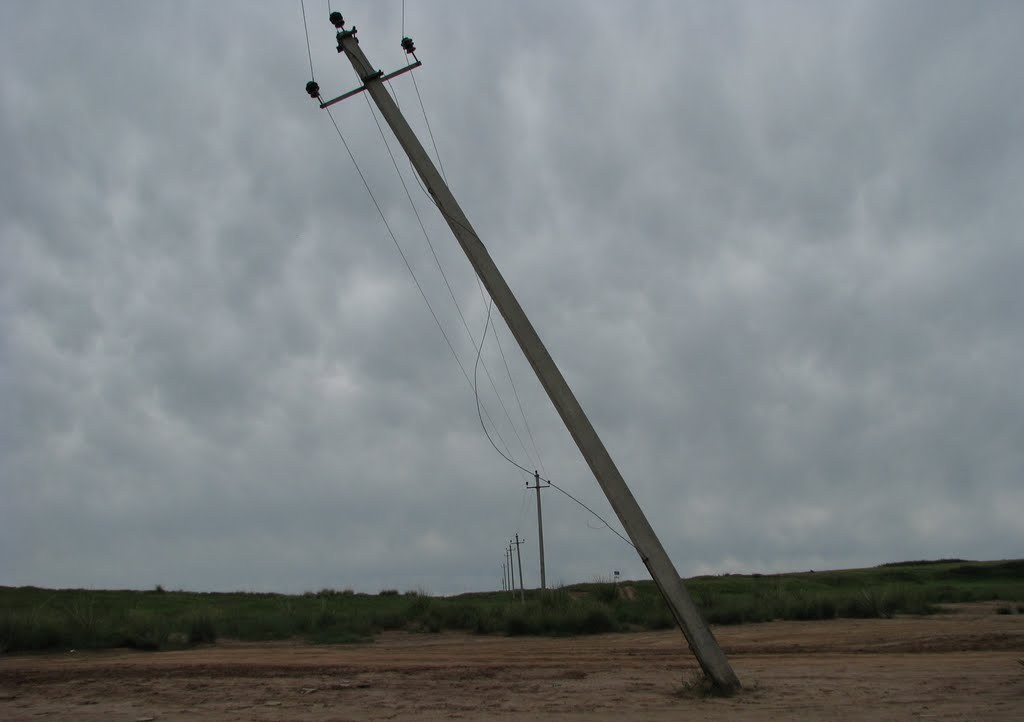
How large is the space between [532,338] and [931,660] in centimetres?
966

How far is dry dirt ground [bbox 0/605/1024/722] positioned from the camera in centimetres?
1033

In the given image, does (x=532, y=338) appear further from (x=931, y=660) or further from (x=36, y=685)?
(x=36, y=685)

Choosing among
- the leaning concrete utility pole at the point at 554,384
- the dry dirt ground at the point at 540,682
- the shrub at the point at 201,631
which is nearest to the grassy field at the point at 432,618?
→ the shrub at the point at 201,631

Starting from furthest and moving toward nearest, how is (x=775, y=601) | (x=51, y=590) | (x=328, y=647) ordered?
1. (x=51, y=590)
2. (x=775, y=601)
3. (x=328, y=647)

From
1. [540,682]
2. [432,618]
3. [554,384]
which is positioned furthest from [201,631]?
[554,384]

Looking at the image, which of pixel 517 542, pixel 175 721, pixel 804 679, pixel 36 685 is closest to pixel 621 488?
pixel 804 679

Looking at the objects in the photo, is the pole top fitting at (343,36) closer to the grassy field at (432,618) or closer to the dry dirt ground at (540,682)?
the dry dirt ground at (540,682)

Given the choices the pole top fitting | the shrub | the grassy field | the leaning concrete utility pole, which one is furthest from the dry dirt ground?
the pole top fitting

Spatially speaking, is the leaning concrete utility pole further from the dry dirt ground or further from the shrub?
the shrub

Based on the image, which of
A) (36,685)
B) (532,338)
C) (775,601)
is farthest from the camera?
(775,601)

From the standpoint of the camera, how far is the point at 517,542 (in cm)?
6191

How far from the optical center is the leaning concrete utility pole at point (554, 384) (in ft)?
35.4

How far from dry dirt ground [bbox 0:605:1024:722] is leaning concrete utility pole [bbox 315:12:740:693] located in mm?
819

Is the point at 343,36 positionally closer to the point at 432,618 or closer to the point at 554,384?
the point at 554,384
